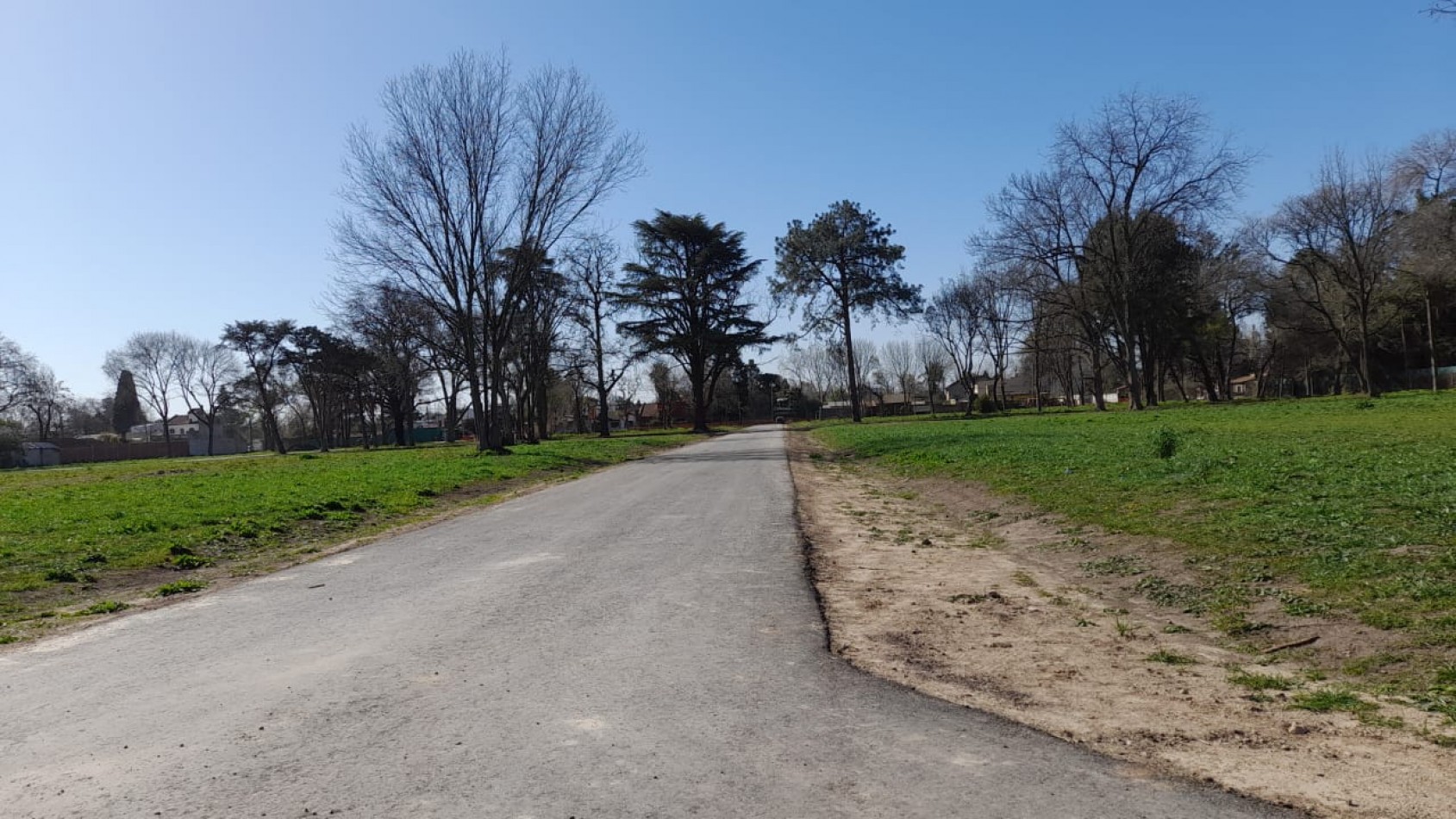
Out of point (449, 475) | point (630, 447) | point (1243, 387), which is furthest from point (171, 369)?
point (1243, 387)

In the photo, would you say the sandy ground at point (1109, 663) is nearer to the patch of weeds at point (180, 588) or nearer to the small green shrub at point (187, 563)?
the patch of weeds at point (180, 588)

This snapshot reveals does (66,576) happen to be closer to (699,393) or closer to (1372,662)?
(1372,662)

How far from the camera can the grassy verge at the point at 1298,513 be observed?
547 centimetres

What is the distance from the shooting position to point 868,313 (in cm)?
5625

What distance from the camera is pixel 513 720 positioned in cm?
431

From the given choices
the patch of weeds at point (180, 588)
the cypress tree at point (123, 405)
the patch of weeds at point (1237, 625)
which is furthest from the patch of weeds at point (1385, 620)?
the cypress tree at point (123, 405)

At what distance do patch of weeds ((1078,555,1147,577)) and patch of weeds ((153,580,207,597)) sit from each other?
9471 millimetres

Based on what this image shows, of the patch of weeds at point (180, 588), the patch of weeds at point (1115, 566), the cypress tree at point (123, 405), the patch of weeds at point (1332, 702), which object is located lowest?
the patch of weeds at point (1115, 566)

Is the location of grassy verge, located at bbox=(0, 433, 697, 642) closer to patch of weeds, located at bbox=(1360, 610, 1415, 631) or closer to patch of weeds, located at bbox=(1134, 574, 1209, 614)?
patch of weeds, located at bbox=(1134, 574, 1209, 614)

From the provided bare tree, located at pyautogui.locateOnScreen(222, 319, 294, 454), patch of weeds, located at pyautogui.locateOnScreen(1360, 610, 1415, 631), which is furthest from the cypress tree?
patch of weeds, located at pyautogui.locateOnScreen(1360, 610, 1415, 631)

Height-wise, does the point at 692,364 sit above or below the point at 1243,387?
above

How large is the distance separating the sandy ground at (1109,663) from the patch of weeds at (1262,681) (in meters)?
0.07

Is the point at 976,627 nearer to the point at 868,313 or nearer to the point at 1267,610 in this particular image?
the point at 1267,610

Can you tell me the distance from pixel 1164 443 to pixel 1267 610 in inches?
349
